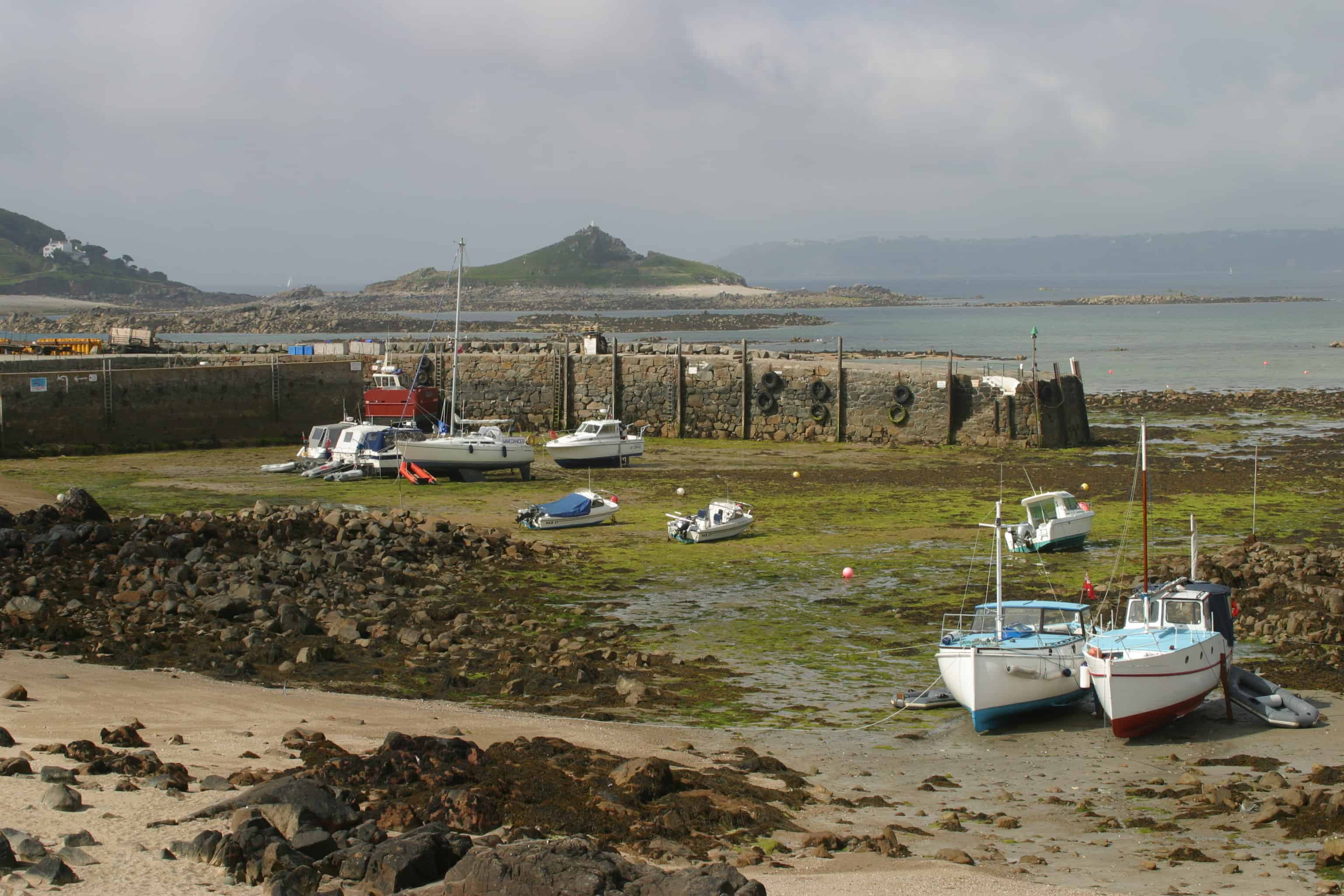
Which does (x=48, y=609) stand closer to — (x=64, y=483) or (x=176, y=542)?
(x=176, y=542)

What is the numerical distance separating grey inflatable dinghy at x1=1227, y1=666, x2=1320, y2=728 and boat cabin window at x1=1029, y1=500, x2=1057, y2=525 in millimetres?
8814

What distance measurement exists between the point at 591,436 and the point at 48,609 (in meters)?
20.3

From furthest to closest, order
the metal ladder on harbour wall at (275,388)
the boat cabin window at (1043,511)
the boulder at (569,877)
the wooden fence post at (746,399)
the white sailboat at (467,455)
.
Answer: the wooden fence post at (746,399) < the metal ladder on harbour wall at (275,388) < the white sailboat at (467,455) < the boat cabin window at (1043,511) < the boulder at (569,877)

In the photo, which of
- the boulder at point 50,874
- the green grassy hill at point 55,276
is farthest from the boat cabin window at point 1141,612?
the green grassy hill at point 55,276

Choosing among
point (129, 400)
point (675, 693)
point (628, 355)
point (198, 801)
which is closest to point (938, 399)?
Result: point (628, 355)

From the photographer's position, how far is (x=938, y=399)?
41562 millimetres

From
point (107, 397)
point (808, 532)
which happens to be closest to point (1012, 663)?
point (808, 532)

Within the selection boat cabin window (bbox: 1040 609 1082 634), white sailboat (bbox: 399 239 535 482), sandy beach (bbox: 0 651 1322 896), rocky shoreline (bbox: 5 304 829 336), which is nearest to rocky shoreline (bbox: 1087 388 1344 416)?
white sailboat (bbox: 399 239 535 482)

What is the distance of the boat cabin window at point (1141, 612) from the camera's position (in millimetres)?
Answer: 15594

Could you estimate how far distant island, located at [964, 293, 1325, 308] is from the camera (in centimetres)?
18100

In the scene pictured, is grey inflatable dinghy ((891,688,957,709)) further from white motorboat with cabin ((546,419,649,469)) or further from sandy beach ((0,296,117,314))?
sandy beach ((0,296,117,314))

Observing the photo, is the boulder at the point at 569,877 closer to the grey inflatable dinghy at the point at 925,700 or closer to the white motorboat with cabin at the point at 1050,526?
the grey inflatable dinghy at the point at 925,700

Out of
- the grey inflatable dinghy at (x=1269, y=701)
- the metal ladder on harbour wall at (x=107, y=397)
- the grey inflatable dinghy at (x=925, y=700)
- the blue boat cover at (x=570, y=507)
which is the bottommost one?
the grey inflatable dinghy at (x=925, y=700)

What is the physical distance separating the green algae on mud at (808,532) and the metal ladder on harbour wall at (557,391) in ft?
15.4
